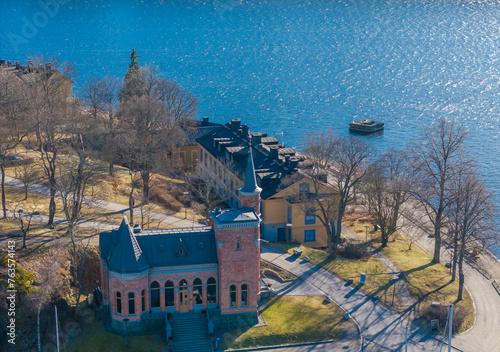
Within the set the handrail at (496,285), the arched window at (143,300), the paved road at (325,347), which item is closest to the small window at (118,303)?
the arched window at (143,300)

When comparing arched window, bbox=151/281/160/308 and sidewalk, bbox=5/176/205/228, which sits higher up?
sidewalk, bbox=5/176/205/228

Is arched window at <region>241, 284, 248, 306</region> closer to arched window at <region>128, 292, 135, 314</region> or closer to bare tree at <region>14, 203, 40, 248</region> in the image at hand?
arched window at <region>128, 292, 135, 314</region>

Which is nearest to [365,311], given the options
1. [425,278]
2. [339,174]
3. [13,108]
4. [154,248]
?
[425,278]

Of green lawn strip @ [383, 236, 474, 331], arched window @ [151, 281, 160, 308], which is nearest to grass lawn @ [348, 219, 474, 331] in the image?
green lawn strip @ [383, 236, 474, 331]

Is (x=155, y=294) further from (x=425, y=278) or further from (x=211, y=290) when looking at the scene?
(x=425, y=278)

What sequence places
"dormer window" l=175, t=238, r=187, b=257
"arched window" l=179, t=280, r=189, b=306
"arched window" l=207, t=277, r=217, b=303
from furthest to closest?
1. "arched window" l=207, t=277, r=217, b=303
2. "arched window" l=179, t=280, r=189, b=306
3. "dormer window" l=175, t=238, r=187, b=257

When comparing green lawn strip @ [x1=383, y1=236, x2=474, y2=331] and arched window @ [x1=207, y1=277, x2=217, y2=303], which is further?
green lawn strip @ [x1=383, y1=236, x2=474, y2=331]

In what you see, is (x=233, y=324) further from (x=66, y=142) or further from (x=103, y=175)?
(x=66, y=142)

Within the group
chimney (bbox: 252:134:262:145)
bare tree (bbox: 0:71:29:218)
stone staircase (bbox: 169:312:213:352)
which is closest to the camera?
stone staircase (bbox: 169:312:213:352)

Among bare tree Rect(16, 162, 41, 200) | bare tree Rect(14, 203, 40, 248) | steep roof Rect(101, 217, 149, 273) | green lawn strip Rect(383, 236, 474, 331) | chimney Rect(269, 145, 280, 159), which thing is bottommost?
green lawn strip Rect(383, 236, 474, 331)
